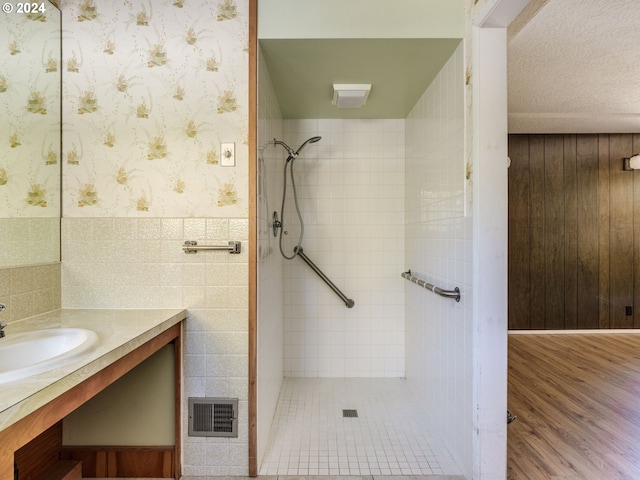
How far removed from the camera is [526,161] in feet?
11.7

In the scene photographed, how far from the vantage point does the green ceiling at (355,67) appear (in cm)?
148

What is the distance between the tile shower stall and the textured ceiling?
0.70 metres

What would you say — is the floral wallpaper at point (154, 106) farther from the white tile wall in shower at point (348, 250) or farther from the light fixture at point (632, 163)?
the light fixture at point (632, 163)

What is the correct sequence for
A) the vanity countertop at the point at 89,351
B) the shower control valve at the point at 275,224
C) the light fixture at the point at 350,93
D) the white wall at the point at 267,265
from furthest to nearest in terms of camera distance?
the shower control valve at the point at 275,224 < the light fixture at the point at 350,93 < the white wall at the point at 267,265 < the vanity countertop at the point at 89,351

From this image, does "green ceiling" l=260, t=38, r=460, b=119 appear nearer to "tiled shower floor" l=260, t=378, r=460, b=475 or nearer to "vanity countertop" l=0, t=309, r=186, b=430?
"vanity countertop" l=0, t=309, r=186, b=430

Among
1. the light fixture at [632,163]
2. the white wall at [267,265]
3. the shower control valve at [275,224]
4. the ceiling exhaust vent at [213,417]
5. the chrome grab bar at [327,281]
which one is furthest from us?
the light fixture at [632,163]

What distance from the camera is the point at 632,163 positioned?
11.5 ft

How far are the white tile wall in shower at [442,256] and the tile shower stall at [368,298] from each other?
0.01m

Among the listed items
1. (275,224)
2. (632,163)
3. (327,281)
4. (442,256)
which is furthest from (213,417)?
(632,163)

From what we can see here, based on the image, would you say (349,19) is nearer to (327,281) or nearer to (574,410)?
(327,281)

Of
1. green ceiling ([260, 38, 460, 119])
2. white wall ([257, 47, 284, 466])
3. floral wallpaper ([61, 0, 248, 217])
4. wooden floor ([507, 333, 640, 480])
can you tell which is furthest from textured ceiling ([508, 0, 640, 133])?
wooden floor ([507, 333, 640, 480])

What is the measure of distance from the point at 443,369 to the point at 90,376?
1.62 metres

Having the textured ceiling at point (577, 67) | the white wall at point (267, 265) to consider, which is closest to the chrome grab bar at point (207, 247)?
the white wall at point (267, 265)

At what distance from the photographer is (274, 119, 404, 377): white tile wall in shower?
2467 millimetres
